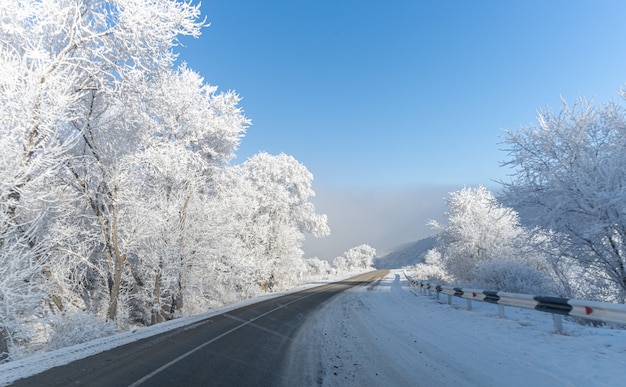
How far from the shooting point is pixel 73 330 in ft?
27.0

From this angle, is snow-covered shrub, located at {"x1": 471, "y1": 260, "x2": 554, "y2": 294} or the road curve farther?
snow-covered shrub, located at {"x1": 471, "y1": 260, "x2": 554, "y2": 294}

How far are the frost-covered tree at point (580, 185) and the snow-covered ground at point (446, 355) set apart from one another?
3.64 meters

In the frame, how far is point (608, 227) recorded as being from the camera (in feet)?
31.0

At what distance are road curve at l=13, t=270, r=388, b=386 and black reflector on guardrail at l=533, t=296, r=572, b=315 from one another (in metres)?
5.80

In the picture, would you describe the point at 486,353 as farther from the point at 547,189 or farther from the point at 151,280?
the point at 151,280

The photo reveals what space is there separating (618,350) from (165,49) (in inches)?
496

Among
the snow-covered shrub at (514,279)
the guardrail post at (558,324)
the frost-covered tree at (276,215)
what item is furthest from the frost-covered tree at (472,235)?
the guardrail post at (558,324)

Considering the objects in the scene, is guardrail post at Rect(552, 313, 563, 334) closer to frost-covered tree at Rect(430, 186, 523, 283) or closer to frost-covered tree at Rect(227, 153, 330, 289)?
frost-covered tree at Rect(430, 186, 523, 283)

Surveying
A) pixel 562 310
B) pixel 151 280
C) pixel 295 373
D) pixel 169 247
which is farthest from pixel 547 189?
pixel 151 280

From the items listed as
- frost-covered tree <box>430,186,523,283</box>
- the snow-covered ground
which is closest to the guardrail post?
the snow-covered ground

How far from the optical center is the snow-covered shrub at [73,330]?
26.3ft

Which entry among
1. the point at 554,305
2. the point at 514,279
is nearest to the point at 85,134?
the point at 554,305

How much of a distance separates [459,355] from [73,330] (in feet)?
30.1

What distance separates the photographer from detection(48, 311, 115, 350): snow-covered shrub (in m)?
8.03
